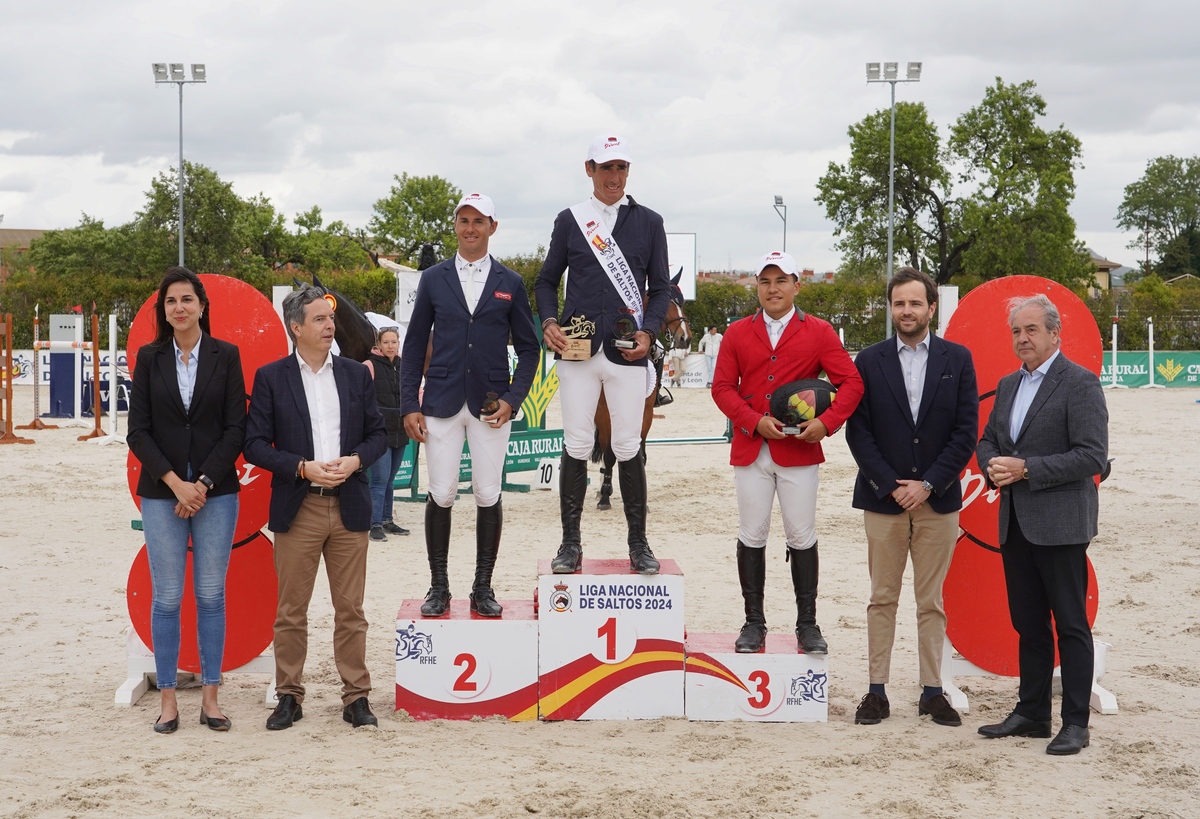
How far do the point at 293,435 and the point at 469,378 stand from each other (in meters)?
0.78

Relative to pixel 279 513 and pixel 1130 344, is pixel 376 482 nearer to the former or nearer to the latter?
pixel 279 513

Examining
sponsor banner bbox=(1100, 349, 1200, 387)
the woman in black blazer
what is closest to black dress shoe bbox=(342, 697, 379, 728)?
the woman in black blazer

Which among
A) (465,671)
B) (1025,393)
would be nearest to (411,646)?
(465,671)

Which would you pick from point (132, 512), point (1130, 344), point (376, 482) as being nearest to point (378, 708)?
point (376, 482)

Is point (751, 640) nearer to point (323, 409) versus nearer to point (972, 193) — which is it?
point (323, 409)

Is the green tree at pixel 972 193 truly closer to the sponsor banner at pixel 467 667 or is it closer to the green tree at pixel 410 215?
the green tree at pixel 410 215

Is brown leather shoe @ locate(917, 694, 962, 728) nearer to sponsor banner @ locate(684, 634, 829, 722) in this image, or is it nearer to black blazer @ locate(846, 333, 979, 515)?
sponsor banner @ locate(684, 634, 829, 722)

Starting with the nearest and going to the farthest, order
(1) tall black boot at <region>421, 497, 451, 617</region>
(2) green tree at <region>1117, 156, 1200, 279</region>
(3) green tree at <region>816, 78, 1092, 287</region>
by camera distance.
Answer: (1) tall black boot at <region>421, 497, 451, 617</region>, (3) green tree at <region>816, 78, 1092, 287</region>, (2) green tree at <region>1117, 156, 1200, 279</region>

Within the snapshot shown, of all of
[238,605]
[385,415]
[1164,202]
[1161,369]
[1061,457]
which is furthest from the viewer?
[1164,202]

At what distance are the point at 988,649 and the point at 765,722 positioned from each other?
119cm

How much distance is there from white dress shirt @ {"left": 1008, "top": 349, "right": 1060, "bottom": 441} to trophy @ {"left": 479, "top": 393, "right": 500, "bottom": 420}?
2.18 metres

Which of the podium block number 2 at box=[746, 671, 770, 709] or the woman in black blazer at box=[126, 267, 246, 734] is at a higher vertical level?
the woman in black blazer at box=[126, 267, 246, 734]

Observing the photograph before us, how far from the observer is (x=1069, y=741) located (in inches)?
169

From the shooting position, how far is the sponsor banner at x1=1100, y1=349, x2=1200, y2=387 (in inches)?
1133
